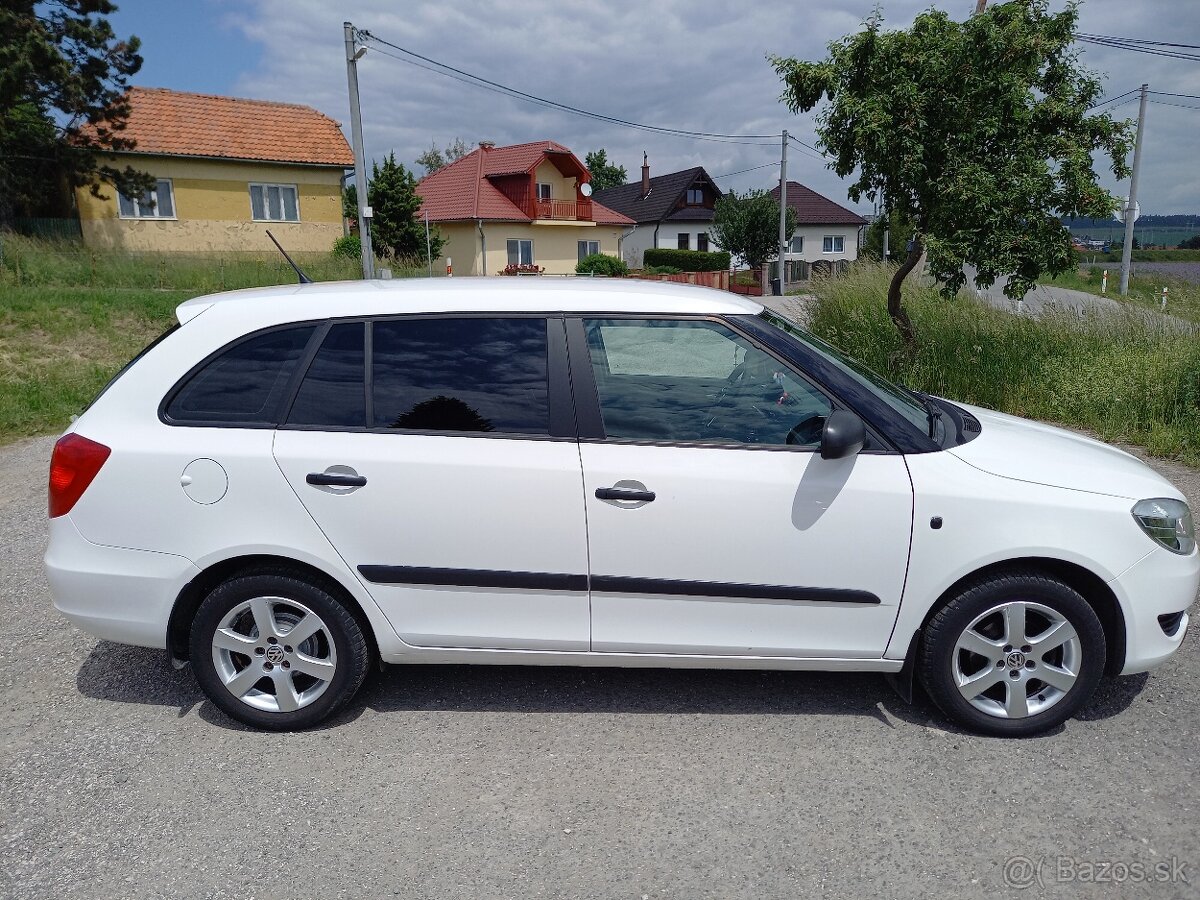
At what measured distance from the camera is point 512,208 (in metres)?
41.6

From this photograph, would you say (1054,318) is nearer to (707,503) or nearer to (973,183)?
(973,183)

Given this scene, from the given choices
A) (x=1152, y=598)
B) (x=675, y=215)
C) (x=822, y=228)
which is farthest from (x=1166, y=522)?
(x=822, y=228)

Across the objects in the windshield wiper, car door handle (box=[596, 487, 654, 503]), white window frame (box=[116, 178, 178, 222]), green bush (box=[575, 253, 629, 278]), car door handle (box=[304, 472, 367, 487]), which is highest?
white window frame (box=[116, 178, 178, 222])

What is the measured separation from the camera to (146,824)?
9.71 feet

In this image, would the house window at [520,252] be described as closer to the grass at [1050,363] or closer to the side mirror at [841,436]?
the grass at [1050,363]

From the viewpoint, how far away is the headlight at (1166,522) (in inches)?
129

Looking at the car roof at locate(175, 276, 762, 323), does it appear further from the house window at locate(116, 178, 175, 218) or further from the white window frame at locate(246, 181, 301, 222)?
the white window frame at locate(246, 181, 301, 222)

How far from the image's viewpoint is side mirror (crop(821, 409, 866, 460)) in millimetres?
3092

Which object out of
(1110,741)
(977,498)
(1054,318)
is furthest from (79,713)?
(1054,318)

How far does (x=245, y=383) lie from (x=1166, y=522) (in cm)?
363

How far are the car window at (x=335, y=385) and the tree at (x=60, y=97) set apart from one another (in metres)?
22.5

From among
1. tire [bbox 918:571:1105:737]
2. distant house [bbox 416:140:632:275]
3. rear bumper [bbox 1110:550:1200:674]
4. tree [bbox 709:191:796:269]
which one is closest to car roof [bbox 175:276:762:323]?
tire [bbox 918:571:1105:737]

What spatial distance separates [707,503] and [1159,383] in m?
7.26

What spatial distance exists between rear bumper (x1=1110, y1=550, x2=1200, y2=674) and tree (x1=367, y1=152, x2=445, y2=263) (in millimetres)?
33752
